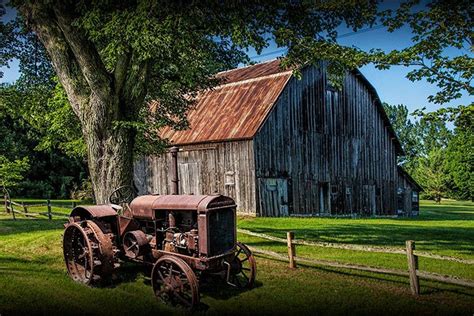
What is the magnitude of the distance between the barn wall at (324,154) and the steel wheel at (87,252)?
45.3ft

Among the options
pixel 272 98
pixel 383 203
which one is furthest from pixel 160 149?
pixel 383 203

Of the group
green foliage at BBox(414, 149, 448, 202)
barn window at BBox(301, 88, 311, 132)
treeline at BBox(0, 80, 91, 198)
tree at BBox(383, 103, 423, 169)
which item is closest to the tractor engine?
treeline at BBox(0, 80, 91, 198)

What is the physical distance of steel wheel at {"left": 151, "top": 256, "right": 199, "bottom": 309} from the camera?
738 centimetres

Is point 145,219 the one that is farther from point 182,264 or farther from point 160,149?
point 160,149

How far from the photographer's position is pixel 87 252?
906cm

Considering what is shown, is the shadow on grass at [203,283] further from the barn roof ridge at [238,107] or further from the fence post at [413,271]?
the barn roof ridge at [238,107]

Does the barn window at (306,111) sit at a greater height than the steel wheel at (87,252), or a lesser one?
greater

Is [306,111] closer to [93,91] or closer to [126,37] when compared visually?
[93,91]

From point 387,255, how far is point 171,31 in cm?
881

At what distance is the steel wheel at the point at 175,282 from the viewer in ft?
24.2

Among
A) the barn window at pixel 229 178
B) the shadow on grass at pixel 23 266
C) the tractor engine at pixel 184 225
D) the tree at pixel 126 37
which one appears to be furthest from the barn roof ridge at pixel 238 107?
the tractor engine at pixel 184 225

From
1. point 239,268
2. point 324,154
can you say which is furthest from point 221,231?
point 324,154

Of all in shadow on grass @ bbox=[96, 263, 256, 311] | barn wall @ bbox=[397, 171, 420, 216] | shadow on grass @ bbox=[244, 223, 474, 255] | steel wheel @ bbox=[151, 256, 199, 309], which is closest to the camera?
steel wheel @ bbox=[151, 256, 199, 309]

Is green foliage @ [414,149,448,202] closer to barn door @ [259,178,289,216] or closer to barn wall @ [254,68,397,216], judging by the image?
barn wall @ [254,68,397,216]
